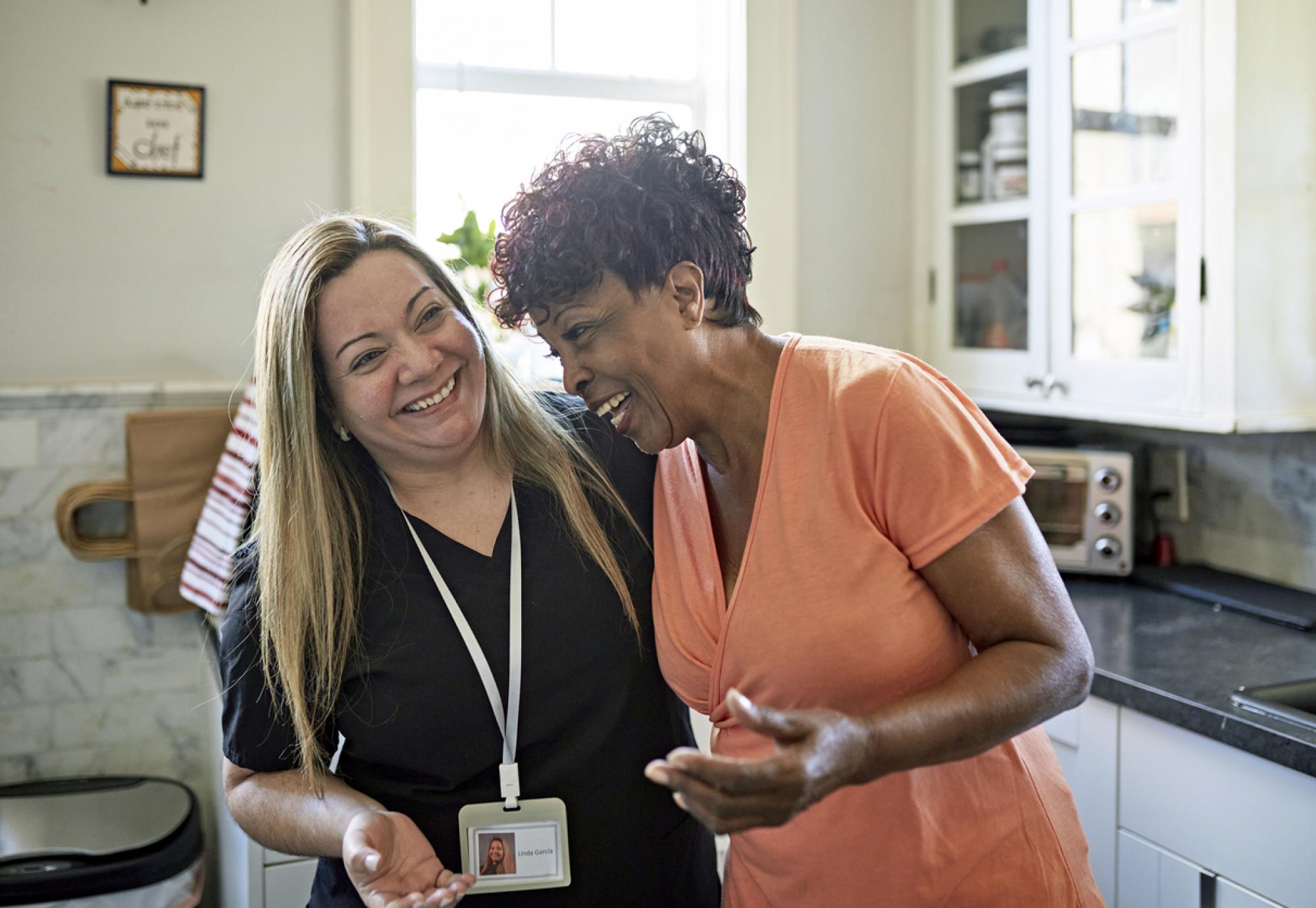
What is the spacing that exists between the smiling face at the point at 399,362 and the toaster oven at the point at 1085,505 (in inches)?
60.5

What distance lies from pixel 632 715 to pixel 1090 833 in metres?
1.01

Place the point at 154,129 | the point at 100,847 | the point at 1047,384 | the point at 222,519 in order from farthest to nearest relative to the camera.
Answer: the point at 1047,384 → the point at 154,129 → the point at 222,519 → the point at 100,847

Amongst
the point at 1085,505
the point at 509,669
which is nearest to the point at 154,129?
the point at 509,669

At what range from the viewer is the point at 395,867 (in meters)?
1.21

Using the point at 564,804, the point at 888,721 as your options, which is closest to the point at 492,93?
the point at 564,804

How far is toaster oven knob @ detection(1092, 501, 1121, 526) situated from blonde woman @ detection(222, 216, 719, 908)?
142 cm

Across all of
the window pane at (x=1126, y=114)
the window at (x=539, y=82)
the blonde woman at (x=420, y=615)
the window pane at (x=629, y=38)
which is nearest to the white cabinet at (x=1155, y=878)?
the blonde woman at (x=420, y=615)

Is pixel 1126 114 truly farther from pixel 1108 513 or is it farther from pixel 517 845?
pixel 517 845

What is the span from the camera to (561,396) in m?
1.54

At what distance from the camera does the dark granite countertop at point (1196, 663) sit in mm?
1605

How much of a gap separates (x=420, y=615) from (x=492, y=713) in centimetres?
14

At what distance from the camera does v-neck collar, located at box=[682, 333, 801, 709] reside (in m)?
1.13

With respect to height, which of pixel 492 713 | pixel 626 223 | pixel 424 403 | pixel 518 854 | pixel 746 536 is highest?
pixel 626 223

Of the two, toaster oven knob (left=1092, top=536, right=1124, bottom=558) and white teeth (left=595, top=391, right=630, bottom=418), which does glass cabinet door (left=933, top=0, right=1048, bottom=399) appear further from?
white teeth (left=595, top=391, right=630, bottom=418)
